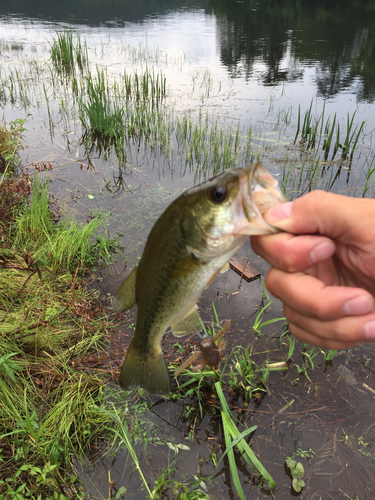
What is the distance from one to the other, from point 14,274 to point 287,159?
21.6 feet

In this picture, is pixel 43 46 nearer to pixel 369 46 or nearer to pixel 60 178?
pixel 60 178

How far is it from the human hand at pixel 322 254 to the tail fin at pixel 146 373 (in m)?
0.78

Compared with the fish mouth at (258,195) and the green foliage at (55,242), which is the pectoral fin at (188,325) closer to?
the fish mouth at (258,195)

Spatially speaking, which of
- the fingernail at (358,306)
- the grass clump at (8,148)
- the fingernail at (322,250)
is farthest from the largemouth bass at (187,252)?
the grass clump at (8,148)

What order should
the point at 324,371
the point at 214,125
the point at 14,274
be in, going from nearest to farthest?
the point at 324,371 → the point at 14,274 → the point at 214,125

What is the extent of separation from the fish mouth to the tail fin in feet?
3.18

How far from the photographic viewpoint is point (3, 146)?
7617 millimetres

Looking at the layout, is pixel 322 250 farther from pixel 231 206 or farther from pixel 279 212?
pixel 231 206

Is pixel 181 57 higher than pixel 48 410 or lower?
higher

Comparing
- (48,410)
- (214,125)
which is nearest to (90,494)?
(48,410)

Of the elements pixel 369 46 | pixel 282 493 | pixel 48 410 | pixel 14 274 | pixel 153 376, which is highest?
pixel 369 46

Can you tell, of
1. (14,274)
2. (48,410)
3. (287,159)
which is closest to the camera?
(48,410)

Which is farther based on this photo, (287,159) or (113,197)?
(287,159)

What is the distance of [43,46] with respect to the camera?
58.9 ft
